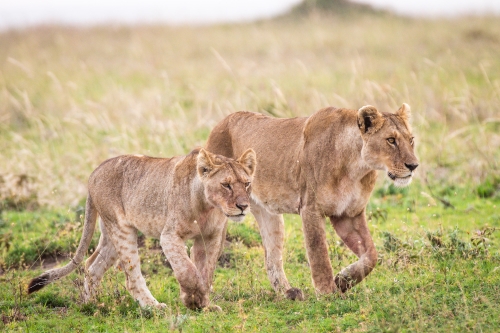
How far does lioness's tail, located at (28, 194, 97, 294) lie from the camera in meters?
6.61

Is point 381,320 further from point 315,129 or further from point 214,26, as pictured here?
point 214,26

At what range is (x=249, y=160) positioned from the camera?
6.20 meters

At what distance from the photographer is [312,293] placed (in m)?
6.64

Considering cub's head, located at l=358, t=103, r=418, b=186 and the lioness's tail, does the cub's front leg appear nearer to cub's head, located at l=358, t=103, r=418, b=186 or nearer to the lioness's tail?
the lioness's tail

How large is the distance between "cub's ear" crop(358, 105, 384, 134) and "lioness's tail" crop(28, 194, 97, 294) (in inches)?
110

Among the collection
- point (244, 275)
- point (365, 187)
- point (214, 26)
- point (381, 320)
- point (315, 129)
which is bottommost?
point (214, 26)

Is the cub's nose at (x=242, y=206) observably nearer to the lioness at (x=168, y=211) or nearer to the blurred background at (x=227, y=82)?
the lioness at (x=168, y=211)

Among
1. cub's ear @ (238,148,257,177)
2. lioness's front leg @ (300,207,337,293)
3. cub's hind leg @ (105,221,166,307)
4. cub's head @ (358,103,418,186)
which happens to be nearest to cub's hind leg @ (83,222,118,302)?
cub's hind leg @ (105,221,166,307)

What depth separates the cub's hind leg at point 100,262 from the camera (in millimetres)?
6738

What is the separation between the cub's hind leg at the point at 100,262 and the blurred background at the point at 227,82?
340 centimetres

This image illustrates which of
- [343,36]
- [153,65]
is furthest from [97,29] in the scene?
[343,36]

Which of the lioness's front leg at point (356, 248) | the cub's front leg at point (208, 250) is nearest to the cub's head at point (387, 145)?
the lioness's front leg at point (356, 248)

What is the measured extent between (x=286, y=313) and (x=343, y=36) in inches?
778

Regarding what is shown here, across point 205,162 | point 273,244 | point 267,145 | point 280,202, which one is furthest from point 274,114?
point 205,162
